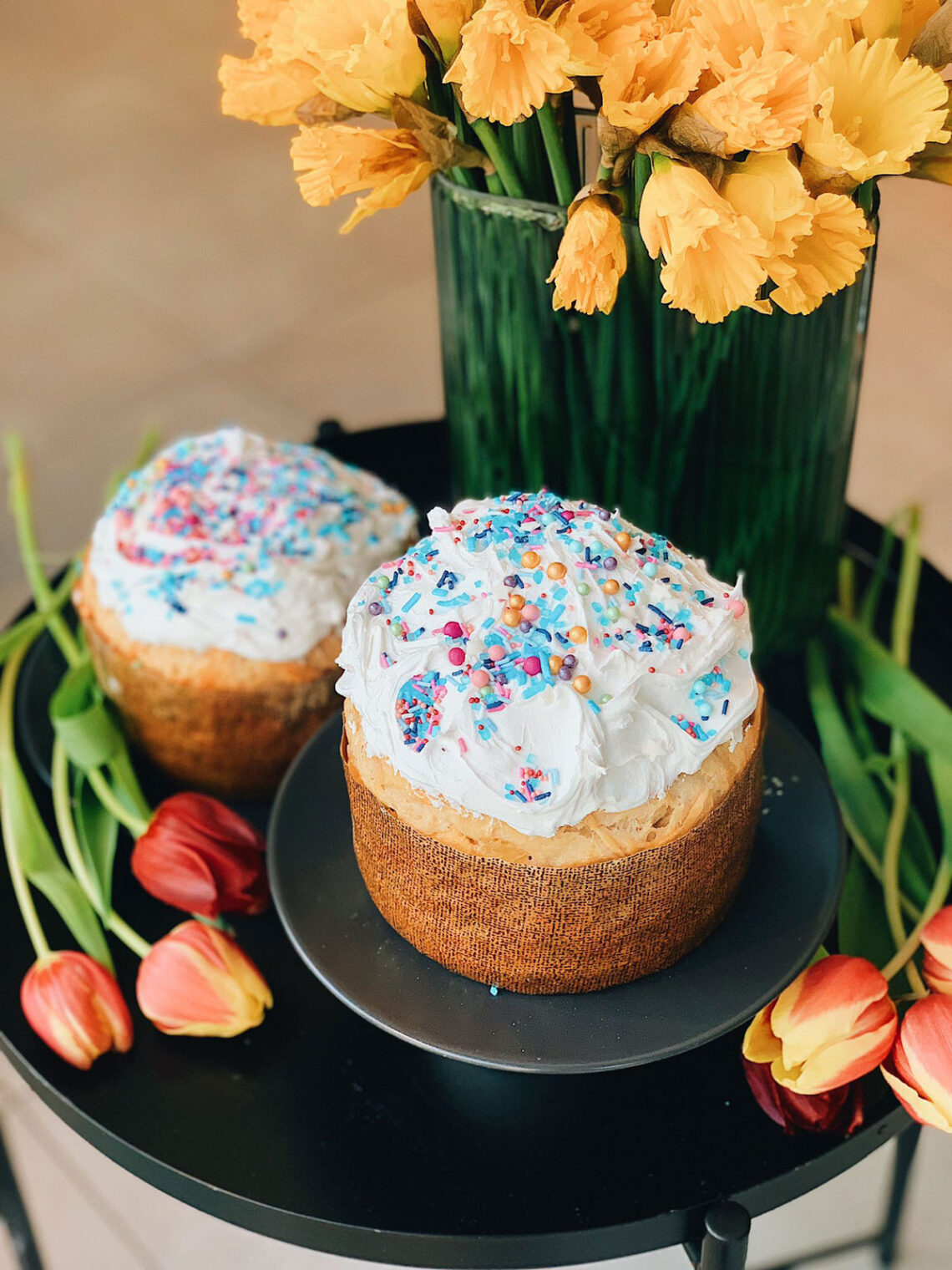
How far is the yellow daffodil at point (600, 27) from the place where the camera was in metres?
0.89

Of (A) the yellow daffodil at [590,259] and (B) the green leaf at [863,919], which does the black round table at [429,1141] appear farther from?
(A) the yellow daffodil at [590,259]

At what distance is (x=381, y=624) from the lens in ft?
3.18

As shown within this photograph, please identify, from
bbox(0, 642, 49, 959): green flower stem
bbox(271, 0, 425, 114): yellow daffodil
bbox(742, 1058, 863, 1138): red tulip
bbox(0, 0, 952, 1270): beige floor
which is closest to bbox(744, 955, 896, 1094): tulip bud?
bbox(742, 1058, 863, 1138): red tulip

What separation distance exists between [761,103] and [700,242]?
9 cm

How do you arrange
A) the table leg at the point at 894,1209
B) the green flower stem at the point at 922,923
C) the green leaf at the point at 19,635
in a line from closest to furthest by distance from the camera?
the green flower stem at the point at 922,923
the green leaf at the point at 19,635
the table leg at the point at 894,1209

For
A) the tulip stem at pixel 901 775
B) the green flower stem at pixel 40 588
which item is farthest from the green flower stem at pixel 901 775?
the green flower stem at pixel 40 588

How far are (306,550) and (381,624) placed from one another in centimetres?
27

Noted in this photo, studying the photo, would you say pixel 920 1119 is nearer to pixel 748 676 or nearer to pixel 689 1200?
pixel 689 1200

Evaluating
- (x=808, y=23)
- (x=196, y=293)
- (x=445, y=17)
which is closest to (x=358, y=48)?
(x=445, y=17)

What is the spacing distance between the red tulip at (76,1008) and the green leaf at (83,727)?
7.8 inches

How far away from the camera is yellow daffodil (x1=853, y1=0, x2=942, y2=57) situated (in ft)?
2.87

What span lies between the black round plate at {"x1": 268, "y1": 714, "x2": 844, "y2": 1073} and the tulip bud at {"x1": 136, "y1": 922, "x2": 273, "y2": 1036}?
2.6 inches

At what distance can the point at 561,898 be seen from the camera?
937 millimetres

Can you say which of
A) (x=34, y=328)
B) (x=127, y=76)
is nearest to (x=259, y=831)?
(x=34, y=328)
